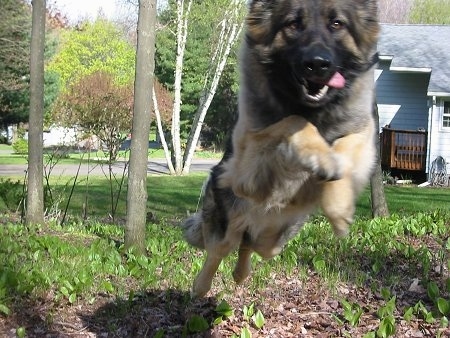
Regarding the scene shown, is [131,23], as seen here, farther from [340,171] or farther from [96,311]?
[340,171]

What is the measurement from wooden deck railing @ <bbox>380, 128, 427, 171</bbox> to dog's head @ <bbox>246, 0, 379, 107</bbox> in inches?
844

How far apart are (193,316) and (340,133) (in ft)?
9.11

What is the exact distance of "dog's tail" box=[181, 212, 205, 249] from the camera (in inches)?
207

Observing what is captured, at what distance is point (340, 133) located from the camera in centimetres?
404

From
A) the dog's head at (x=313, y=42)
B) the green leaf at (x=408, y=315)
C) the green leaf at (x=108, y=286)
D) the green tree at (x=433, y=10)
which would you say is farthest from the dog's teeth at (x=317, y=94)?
the green tree at (x=433, y=10)

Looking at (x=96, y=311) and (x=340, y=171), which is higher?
(x=340, y=171)

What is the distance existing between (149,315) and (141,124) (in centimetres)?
266

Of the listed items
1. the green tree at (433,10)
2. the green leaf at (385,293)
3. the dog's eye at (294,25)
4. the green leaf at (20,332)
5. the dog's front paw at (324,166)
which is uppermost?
the green tree at (433,10)

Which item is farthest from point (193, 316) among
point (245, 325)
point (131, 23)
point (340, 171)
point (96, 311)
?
point (131, 23)

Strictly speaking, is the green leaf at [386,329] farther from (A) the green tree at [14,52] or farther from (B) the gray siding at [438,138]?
(A) the green tree at [14,52]

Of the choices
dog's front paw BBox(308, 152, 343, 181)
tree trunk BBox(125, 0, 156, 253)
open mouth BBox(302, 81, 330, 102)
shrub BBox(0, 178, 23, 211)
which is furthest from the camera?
shrub BBox(0, 178, 23, 211)

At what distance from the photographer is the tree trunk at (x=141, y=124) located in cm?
797

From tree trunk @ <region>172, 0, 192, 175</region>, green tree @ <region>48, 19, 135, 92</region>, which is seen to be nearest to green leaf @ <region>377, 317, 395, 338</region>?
tree trunk @ <region>172, 0, 192, 175</region>

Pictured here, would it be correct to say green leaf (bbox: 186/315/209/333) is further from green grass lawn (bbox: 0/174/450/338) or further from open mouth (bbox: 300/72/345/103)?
open mouth (bbox: 300/72/345/103)
